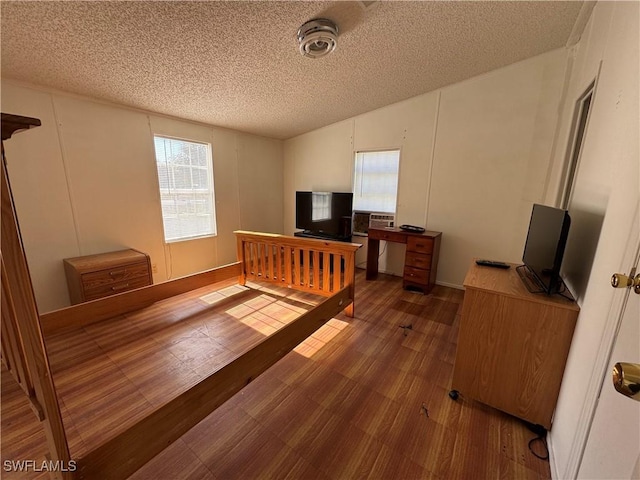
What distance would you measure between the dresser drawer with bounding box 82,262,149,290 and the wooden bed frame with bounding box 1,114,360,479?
322 mm

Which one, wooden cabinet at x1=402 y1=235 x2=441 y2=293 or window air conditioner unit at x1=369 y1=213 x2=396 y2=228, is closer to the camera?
wooden cabinet at x1=402 y1=235 x2=441 y2=293

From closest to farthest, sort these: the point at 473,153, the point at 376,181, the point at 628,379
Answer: the point at 628,379 < the point at 473,153 < the point at 376,181

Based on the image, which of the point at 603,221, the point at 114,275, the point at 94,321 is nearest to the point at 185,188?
the point at 114,275

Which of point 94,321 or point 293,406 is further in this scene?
point 94,321

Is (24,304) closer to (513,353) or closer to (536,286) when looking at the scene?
(513,353)

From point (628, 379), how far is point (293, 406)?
1.59 m

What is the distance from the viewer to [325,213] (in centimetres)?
435

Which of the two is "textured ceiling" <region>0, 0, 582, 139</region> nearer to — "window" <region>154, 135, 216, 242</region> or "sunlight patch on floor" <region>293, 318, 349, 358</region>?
"window" <region>154, 135, 216, 242</region>

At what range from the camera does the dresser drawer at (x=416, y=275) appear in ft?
11.0

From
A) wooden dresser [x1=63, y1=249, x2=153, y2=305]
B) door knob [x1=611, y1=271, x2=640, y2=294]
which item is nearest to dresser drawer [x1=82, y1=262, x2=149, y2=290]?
wooden dresser [x1=63, y1=249, x2=153, y2=305]

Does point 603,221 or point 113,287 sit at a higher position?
point 603,221

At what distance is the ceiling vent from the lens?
1883mm

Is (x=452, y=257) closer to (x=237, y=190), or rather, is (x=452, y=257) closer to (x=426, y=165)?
(x=426, y=165)

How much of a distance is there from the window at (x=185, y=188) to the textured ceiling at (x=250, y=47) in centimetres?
55
